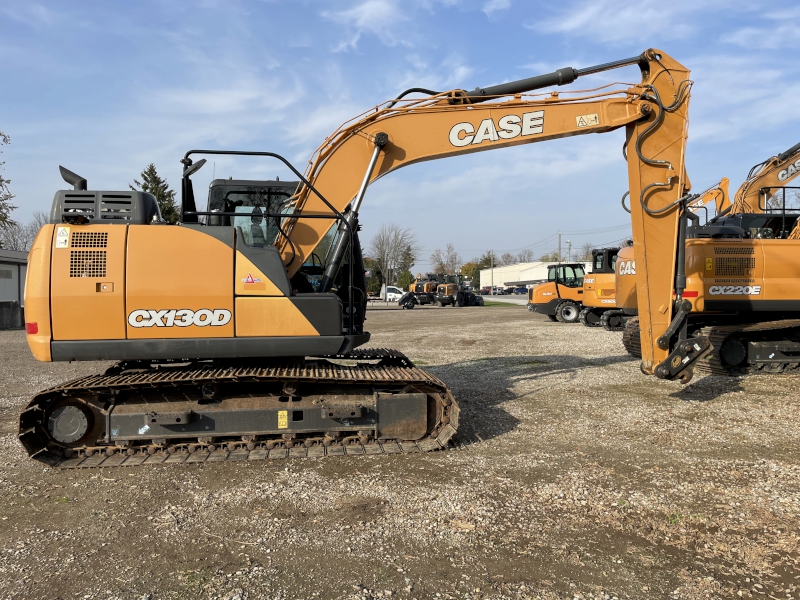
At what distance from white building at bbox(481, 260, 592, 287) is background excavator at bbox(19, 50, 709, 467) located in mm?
108663

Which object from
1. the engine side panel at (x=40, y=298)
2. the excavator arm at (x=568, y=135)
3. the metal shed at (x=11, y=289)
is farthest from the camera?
the metal shed at (x=11, y=289)

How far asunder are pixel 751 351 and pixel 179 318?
371 inches

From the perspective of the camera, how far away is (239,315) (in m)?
5.55

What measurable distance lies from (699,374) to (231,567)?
916 centimetres

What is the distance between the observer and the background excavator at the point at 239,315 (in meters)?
5.38

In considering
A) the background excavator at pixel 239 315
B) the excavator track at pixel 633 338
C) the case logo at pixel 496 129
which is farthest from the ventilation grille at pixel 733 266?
the case logo at pixel 496 129

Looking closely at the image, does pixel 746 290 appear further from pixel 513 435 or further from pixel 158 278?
pixel 158 278

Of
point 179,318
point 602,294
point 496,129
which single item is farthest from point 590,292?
point 179,318

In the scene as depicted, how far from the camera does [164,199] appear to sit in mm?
35625

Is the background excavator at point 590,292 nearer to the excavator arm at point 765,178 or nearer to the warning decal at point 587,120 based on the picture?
the excavator arm at point 765,178

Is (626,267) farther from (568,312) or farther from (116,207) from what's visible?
(568,312)

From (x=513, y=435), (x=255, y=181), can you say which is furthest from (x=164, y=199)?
(x=513, y=435)

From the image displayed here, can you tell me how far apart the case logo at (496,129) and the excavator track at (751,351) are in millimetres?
5547

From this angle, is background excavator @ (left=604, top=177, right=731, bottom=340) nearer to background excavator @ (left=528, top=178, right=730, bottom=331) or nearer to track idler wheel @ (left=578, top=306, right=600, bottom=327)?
background excavator @ (left=528, top=178, right=730, bottom=331)
